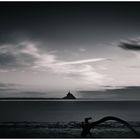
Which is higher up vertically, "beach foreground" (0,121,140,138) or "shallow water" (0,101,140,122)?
"shallow water" (0,101,140,122)

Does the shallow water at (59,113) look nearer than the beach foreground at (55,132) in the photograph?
No

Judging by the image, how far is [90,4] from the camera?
8930 mm

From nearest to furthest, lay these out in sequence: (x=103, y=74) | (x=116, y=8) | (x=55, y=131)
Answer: (x=55, y=131), (x=116, y=8), (x=103, y=74)

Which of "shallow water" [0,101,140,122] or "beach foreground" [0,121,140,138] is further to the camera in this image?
"shallow water" [0,101,140,122]

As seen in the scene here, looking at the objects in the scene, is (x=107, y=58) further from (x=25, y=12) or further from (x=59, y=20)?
(x=25, y=12)

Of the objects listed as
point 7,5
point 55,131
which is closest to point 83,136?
point 55,131

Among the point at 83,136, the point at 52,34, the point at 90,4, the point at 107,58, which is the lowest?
the point at 83,136

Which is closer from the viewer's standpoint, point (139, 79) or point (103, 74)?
point (139, 79)

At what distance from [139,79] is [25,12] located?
4085mm

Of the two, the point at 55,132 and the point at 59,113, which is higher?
the point at 59,113

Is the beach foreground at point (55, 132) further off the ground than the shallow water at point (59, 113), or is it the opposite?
the shallow water at point (59, 113)

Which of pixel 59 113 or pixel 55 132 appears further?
pixel 59 113

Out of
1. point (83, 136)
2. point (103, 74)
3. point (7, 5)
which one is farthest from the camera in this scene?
point (103, 74)

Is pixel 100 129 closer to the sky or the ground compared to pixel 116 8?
closer to the ground
